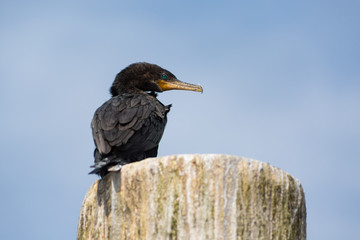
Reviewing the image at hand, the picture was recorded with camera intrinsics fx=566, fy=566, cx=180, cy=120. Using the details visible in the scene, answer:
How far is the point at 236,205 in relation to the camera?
3943 mm

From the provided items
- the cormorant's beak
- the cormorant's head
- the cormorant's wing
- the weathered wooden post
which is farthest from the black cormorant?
the cormorant's beak

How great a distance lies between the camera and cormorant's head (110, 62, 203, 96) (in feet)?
26.0

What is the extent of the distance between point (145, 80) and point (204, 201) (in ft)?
14.2

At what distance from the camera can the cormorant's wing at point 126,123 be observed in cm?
569

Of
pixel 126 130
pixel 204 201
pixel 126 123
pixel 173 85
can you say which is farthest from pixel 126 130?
pixel 173 85

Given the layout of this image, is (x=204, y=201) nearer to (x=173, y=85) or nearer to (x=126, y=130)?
(x=126, y=130)

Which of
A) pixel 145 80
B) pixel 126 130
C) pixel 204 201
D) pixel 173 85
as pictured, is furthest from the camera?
pixel 173 85

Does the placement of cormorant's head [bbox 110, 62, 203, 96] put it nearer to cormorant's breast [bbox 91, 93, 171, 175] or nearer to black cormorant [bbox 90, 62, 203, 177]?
black cormorant [bbox 90, 62, 203, 177]

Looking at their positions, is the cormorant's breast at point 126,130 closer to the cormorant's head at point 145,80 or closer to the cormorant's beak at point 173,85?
the cormorant's head at point 145,80

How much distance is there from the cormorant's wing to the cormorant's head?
3.70 feet

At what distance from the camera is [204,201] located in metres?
3.92

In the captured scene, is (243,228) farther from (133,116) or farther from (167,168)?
(133,116)

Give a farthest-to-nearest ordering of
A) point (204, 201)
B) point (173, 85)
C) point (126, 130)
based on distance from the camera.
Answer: point (173, 85)
point (126, 130)
point (204, 201)

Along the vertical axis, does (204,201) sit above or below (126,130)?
below
